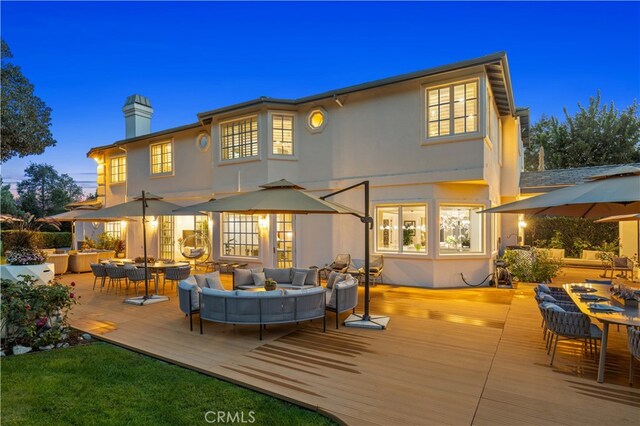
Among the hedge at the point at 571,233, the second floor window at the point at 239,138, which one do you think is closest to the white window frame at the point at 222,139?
the second floor window at the point at 239,138

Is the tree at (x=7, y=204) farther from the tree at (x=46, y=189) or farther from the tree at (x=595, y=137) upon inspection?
the tree at (x=595, y=137)

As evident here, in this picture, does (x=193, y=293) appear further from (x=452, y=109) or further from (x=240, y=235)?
(x=452, y=109)

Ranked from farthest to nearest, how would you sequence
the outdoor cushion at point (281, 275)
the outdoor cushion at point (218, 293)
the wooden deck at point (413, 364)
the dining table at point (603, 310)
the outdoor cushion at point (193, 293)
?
1. the outdoor cushion at point (281, 275)
2. the outdoor cushion at point (193, 293)
3. the outdoor cushion at point (218, 293)
4. the dining table at point (603, 310)
5. the wooden deck at point (413, 364)

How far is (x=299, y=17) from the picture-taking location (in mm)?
14367

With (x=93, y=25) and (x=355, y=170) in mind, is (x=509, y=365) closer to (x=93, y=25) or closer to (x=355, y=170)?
(x=355, y=170)

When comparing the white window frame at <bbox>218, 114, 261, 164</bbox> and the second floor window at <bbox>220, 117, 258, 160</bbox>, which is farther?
the second floor window at <bbox>220, 117, 258, 160</bbox>

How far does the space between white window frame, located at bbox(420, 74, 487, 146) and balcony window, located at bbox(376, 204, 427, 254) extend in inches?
84.9

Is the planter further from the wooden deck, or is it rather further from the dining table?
the dining table

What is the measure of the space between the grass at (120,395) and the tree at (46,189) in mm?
38157

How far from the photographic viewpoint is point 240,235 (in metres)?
14.6

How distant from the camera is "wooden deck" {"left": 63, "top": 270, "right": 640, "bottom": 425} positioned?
3.94 metres

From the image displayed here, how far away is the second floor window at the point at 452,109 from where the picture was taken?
35.1ft

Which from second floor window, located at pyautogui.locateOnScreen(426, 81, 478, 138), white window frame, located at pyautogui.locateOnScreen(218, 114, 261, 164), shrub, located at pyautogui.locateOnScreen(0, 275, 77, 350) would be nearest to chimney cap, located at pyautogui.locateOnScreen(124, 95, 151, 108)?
white window frame, located at pyautogui.locateOnScreen(218, 114, 261, 164)

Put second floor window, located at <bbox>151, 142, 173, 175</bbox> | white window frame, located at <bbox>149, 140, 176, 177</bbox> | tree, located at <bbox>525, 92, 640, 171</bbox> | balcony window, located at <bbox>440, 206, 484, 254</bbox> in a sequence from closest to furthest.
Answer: balcony window, located at <bbox>440, 206, 484, 254</bbox>
white window frame, located at <bbox>149, 140, 176, 177</bbox>
second floor window, located at <bbox>151, 142, 173, 175</bbox>
tree, located at <bbox>525, 92, 640, 171</bbox>
